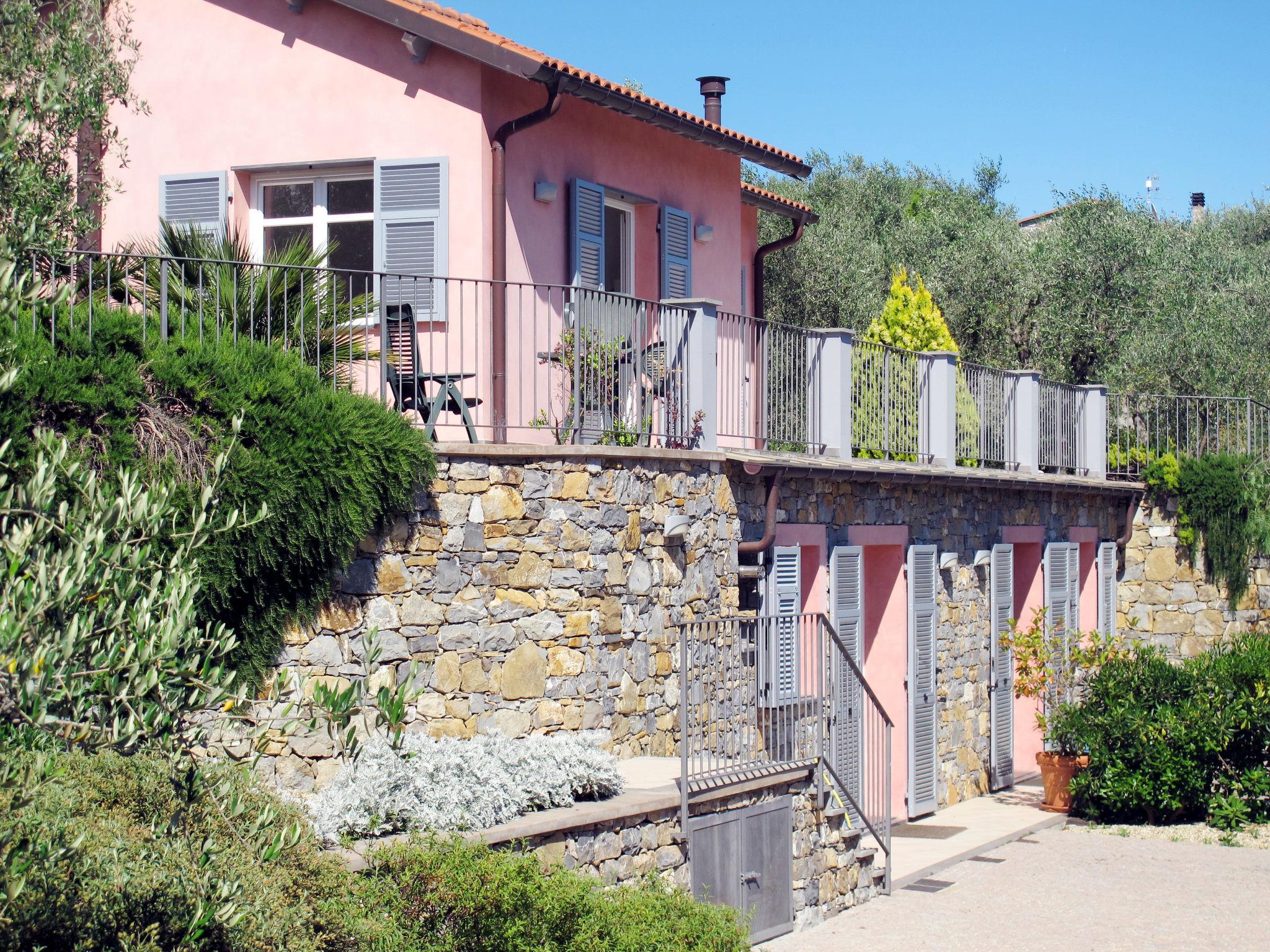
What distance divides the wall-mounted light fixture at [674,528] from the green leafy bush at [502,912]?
3495mm

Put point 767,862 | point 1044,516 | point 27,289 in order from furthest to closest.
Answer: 1. point 1044,516
2. point 767,862
3. point 27,289

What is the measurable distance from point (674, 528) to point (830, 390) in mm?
3459

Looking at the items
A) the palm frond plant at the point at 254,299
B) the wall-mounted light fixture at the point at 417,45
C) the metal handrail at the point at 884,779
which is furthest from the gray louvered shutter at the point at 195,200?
the metal handrail at the point at 884,779

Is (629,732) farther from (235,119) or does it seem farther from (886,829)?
(235,119)

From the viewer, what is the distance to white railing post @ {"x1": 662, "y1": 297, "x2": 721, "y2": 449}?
1077cm

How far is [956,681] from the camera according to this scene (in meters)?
14.7

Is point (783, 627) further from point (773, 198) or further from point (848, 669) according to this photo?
point (773, 198)

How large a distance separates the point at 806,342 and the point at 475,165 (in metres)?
3.26

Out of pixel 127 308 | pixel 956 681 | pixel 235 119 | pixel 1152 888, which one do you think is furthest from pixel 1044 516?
pixel 127 308

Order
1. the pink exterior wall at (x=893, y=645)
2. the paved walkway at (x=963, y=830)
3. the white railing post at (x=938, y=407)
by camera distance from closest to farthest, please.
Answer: the paved walkway at (x=963, y=830), the pink exterior wall at (x=893, y=645), the white railing post at (x=938, y=407)

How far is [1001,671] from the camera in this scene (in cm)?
1557

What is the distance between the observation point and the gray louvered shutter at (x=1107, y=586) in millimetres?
17656

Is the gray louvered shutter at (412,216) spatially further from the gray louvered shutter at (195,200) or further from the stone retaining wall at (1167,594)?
the stone retaining wall at (1167,594)

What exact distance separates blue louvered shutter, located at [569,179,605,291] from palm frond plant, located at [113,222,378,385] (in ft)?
10.7
